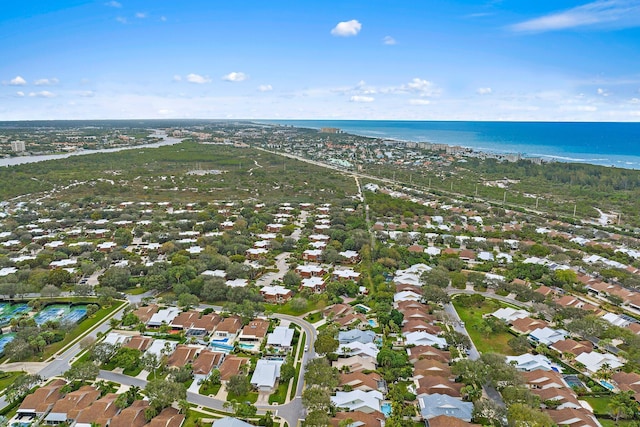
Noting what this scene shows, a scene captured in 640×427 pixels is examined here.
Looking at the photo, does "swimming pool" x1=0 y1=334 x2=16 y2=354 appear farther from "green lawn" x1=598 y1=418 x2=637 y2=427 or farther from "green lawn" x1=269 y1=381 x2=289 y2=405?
"green lawn" x1=598 y1=418 x2=637 y2=427

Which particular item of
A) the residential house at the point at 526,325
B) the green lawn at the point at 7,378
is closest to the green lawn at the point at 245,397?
the green lawn at the point at 7,378

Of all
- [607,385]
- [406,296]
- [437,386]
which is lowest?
[607,385]

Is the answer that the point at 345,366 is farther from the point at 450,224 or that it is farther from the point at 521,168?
the point at 521,168

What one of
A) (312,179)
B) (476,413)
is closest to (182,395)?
(476,413)

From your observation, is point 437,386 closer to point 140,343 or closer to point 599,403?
point 599,403

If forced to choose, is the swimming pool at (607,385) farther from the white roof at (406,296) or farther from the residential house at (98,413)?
the residential house at (98,413)

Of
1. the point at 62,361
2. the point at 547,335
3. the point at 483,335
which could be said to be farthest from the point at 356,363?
the point at 62,361
